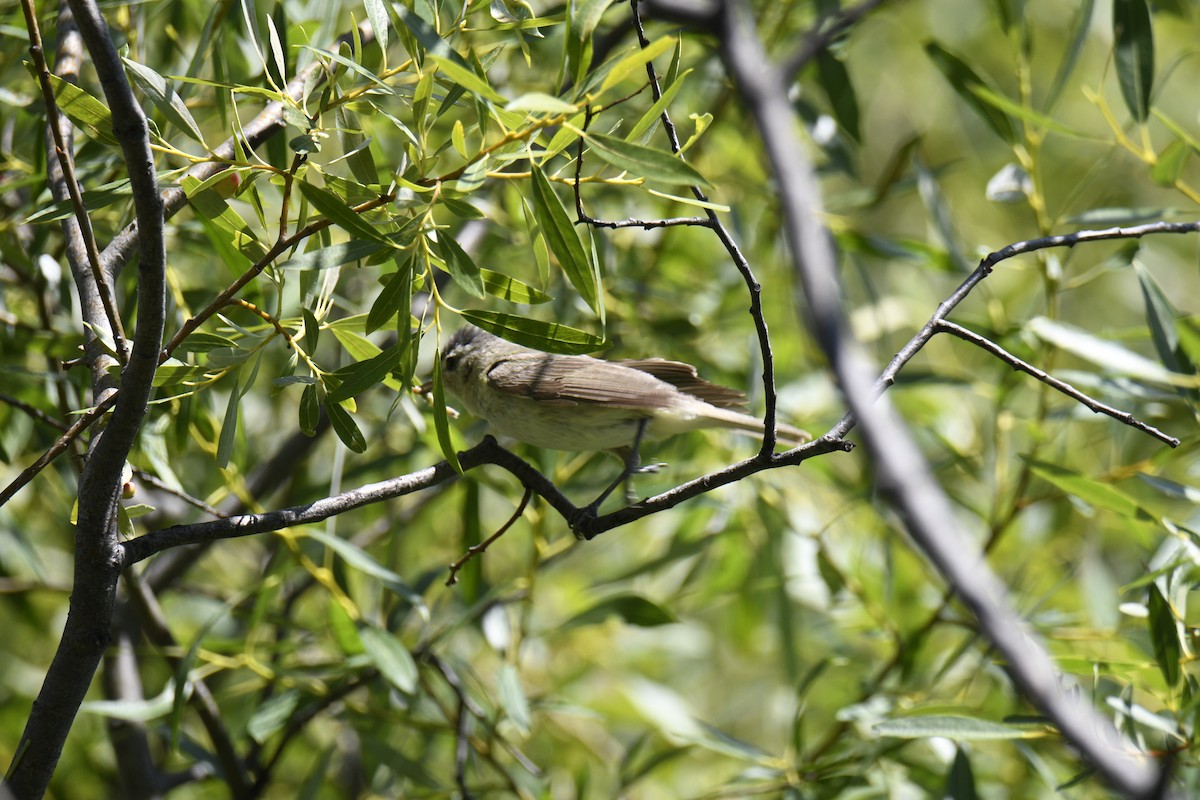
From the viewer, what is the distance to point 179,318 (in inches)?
101

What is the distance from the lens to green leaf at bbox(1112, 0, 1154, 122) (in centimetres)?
252

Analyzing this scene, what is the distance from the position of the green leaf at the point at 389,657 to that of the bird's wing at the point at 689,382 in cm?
88

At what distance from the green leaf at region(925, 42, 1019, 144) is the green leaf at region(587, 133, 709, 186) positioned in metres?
1.63

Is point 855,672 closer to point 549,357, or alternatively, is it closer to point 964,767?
point 964,767

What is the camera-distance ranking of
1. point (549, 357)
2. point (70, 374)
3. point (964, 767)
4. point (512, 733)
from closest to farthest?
1. point (70, 374)
2. point (964, 767)
3. point (549, 357)
4. point (512, 733)

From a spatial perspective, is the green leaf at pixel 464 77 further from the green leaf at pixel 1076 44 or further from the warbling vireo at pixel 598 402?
the green leaf at pixel 1076 44

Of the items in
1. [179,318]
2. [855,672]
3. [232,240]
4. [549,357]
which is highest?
[232,240]

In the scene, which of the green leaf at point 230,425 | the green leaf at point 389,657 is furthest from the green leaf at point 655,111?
the green leaf at point 389,657

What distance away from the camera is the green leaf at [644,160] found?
1.38 meters

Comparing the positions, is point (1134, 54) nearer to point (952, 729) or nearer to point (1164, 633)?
point (1164, 633)

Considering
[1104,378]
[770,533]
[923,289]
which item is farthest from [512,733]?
[923,289]

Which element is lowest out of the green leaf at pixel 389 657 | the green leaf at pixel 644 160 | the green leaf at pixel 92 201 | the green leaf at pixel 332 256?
the green leaf at pixel 389 657

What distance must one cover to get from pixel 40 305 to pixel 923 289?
11.4 feet

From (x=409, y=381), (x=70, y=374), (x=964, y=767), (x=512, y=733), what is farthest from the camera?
(x=512, y=733)
